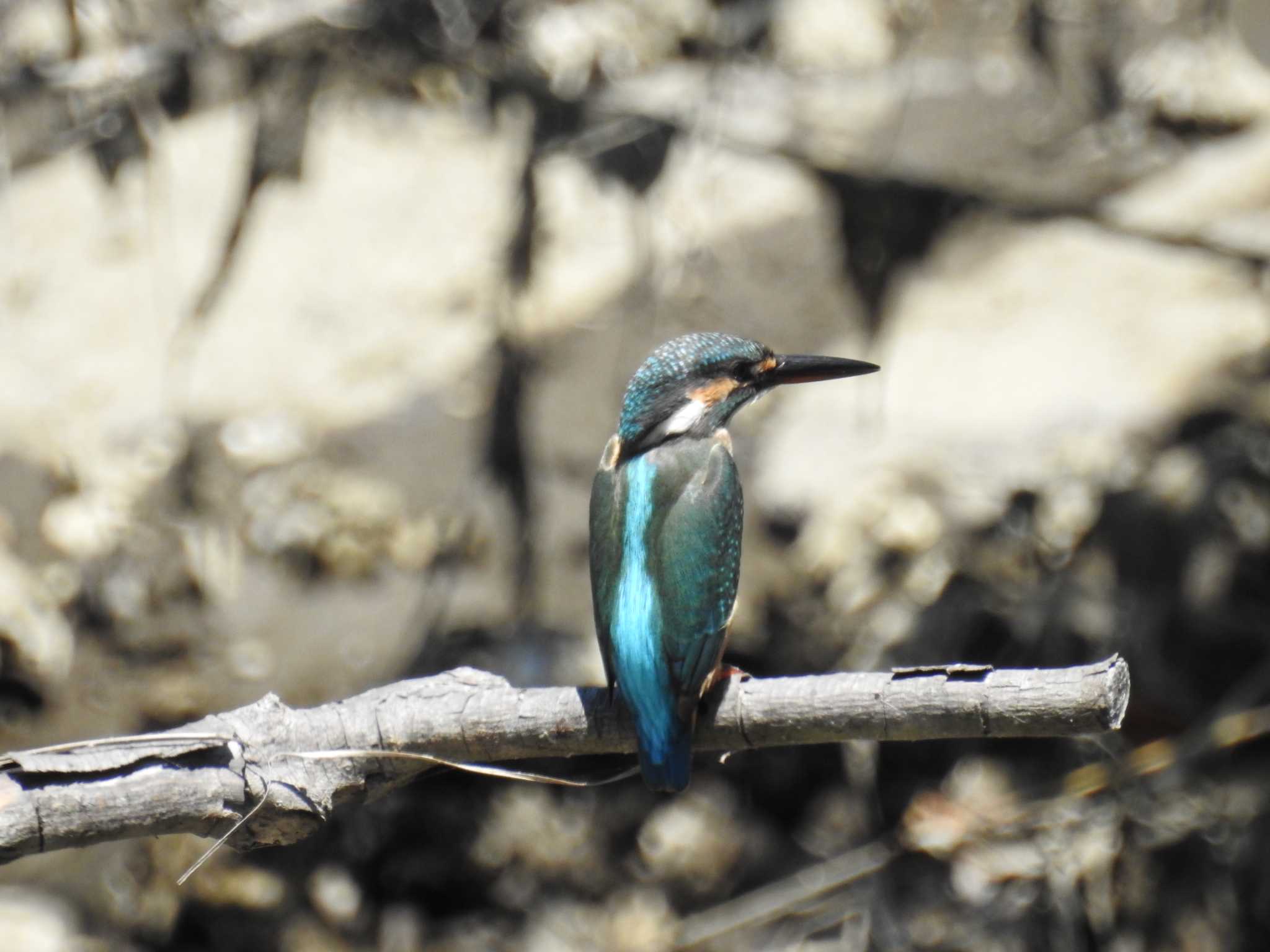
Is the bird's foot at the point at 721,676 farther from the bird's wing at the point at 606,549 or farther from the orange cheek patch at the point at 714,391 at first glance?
the orange cheek patch at the point at 714,391

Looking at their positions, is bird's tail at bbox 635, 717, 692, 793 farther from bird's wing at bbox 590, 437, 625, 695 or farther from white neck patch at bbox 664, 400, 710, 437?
white neck patch at bbox 664, 400, 710, 437

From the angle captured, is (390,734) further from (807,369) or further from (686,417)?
(807,369)

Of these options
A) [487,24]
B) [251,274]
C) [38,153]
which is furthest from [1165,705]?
[251,274]

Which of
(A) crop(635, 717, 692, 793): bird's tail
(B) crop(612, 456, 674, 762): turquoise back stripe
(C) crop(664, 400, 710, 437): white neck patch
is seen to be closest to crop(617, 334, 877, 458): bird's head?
(C) crop(664, 400, 710, 437): white neck patch

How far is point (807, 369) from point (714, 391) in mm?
222

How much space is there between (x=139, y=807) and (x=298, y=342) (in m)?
5.32

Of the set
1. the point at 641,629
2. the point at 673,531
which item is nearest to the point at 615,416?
the point at 673,531

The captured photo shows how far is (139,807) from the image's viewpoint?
6.77 ft

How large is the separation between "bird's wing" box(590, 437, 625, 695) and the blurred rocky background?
1256 mm

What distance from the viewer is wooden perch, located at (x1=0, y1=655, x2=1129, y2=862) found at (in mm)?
1998

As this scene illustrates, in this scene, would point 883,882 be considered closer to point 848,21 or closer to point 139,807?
point 139,807

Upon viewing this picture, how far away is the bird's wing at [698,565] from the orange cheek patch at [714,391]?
0.35 ft

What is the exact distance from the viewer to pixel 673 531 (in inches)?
117

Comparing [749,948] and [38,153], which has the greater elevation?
[38,153]
